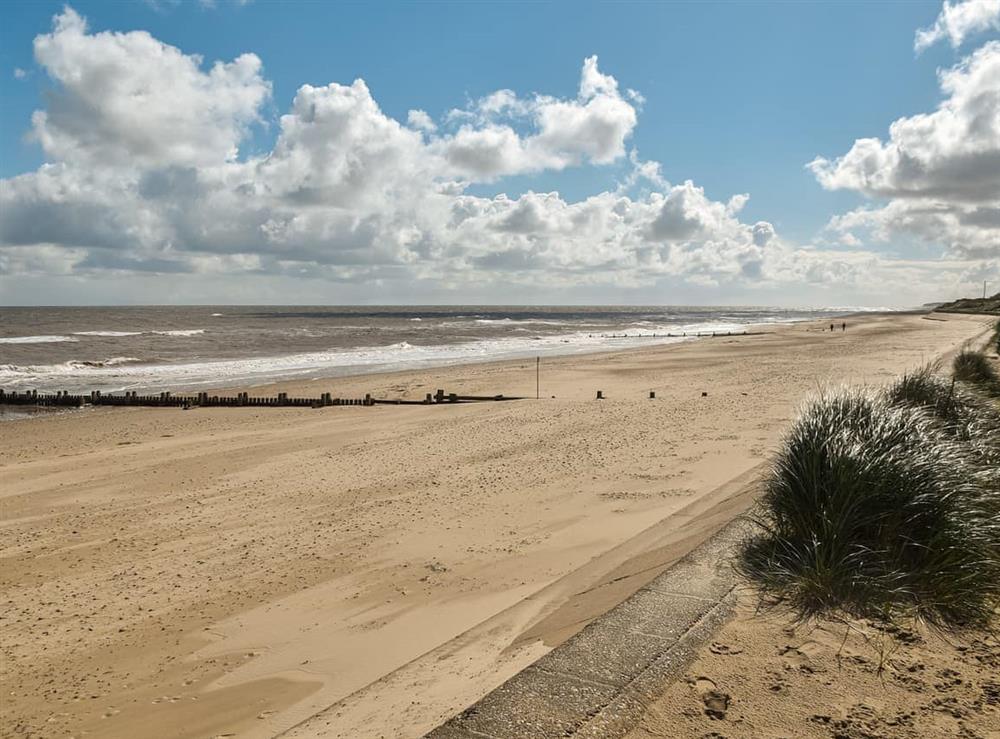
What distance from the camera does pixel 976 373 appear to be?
12.6 meters

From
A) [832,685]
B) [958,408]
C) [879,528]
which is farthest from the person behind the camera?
[958,408]

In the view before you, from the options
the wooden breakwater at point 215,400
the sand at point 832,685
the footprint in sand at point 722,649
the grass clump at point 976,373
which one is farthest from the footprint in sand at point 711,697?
the wooden breakwater at point 215,400

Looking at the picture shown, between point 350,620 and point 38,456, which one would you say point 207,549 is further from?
point 38,456

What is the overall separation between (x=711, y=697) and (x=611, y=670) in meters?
0.49

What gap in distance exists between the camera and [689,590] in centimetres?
427

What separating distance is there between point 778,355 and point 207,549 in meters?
32.8

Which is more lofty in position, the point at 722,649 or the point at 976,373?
the point at 976,373

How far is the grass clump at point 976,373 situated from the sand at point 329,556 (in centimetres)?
317

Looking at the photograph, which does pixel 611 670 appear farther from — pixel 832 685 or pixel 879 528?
pixel 879 528

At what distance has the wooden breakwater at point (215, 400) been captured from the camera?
19891 mm

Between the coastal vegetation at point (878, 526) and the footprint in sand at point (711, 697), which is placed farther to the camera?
the coastal vegetation at point (878, 526)

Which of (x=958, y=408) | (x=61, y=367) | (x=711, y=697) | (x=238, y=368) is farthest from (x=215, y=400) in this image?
(x=711, y=697)

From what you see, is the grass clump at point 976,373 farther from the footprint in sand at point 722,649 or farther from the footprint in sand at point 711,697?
the footprint in sand at point 711,697

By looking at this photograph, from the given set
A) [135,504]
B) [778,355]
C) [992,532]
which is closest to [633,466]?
[992,532]
